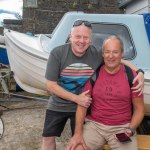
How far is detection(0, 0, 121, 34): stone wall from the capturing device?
11141 millimetres

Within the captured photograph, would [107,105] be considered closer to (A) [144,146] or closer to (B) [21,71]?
(A) [144,146]

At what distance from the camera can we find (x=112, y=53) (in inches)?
111

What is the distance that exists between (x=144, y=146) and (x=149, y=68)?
53.7 inches

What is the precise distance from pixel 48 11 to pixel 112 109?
8776 millimetres

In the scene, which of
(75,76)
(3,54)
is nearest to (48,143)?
(75,76)

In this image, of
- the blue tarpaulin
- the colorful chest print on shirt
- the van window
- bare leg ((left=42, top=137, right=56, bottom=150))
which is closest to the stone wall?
the blue tarpaulin

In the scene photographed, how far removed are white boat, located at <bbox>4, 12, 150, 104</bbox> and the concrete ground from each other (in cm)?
57

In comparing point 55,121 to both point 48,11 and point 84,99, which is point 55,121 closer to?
point 84,99

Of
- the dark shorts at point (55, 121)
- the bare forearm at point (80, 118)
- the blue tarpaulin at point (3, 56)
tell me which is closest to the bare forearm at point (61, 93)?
the bare forearm at point (80, 118)

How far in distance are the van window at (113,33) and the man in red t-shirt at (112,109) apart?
1486mm

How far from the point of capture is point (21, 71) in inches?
210

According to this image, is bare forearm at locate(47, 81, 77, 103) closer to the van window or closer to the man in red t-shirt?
the man in red t-shirt

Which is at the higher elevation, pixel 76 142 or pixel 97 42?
pixel 97 42

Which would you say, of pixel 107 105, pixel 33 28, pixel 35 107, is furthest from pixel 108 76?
pixel 33 28
